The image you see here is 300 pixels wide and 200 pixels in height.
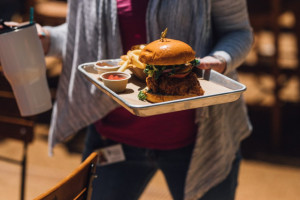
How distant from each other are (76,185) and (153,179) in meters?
2.22

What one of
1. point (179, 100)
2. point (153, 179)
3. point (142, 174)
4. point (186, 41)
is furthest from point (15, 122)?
point (153, 179)

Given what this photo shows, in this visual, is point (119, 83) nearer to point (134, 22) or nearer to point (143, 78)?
point (143, 78)

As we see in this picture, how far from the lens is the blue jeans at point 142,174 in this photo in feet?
5.66

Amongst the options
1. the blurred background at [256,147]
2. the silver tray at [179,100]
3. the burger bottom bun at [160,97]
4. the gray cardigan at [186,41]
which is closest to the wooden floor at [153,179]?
the blurred background at [256,147]

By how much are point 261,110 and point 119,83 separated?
3402 millimetres

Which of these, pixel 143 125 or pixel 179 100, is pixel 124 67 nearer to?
pixel 179 100

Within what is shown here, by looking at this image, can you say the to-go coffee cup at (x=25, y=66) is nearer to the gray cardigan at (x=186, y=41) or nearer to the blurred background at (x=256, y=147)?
the gray cardigan at (x=186, y=41)

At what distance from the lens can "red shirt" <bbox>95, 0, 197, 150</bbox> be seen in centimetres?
161

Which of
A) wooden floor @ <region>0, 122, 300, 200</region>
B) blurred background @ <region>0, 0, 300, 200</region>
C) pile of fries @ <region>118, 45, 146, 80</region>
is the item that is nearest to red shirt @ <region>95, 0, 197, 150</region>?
pile of fries @ <region>118, 45, 146, 80</region>

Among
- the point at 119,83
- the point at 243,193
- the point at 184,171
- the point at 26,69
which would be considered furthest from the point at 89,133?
the point at 243,193

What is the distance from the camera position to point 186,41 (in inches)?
63.0

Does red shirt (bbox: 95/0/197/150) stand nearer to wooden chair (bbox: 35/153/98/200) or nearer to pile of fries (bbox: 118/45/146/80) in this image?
pile of fries (bbox: 118/45/146/80)

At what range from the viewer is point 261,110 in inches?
173

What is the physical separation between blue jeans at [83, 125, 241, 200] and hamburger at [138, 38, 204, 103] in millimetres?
576
